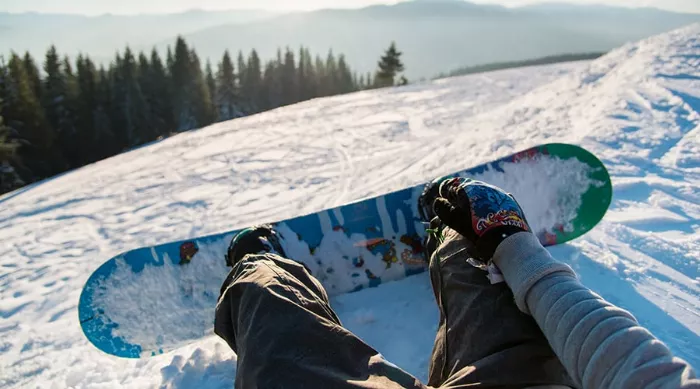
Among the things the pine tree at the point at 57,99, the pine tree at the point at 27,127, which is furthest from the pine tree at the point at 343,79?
the pine tree at the point at 27,127

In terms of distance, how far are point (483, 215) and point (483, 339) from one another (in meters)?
0.57

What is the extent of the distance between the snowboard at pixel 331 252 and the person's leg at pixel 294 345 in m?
1.30

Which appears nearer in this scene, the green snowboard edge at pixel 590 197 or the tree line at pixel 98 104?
the green snowboard edge at pixel 590 197

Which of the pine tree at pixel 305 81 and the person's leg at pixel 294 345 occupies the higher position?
the person's leg at pixel 294 345

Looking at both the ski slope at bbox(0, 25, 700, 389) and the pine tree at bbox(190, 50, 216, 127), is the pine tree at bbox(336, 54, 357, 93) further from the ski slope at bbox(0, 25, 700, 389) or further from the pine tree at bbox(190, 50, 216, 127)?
the ski slope at bbox(0, 25, 700, 389)

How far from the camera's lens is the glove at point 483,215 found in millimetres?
1870

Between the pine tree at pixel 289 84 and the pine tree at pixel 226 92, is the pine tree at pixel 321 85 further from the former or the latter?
the pine tree at pixel 226 92

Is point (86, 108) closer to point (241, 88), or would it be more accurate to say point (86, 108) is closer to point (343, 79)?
point (241, 88)

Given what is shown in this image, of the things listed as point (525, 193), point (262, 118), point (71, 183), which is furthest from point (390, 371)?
point (262, 118)

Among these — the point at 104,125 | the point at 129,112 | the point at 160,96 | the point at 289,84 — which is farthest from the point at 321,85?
the point at 104,125

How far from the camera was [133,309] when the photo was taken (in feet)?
9.59

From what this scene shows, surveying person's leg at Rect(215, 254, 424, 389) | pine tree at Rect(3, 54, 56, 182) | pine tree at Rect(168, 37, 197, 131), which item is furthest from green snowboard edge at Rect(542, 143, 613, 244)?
pine tree at Rect(168, 37, 197, 131)

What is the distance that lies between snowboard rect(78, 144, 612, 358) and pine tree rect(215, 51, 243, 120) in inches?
1454

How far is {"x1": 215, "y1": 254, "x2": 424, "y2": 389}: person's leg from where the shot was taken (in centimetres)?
141
